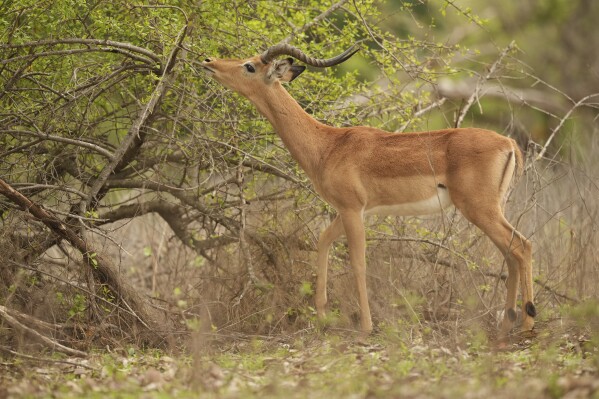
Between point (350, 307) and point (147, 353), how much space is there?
7.19 feet

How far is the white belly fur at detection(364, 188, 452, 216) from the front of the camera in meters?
8.59

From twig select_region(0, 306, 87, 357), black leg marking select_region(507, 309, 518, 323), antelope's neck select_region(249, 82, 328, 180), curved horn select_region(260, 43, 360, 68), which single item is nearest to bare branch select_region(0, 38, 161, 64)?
curved horn select_region(260, 43, 360, 68)

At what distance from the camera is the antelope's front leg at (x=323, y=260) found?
29.4ft

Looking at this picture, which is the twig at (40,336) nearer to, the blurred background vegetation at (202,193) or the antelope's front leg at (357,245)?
the blurred background vegetation at (202,193)

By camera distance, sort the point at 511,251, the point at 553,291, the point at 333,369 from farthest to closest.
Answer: the point at 553,291
the point at 511,251
the point at 333,369

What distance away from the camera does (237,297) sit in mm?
9227

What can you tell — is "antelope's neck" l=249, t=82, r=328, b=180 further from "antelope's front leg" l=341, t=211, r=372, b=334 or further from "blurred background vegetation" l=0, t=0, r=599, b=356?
"antelope's front leg" l=341, t=211, r=372, b=334

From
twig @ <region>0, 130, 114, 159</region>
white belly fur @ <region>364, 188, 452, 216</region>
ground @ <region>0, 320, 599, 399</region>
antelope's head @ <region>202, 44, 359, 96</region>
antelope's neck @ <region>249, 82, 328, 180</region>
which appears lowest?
ground @ <region>0, 320, 599, 399</region>

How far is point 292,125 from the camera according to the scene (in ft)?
29.9

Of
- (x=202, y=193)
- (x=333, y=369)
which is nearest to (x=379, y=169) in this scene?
(x=202, y=193)

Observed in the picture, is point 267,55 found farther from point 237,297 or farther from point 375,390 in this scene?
point 375,390

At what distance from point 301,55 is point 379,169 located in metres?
1.26

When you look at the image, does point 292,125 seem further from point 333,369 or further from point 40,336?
point 40,336

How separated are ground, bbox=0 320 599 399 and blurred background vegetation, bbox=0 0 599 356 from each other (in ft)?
1.07
